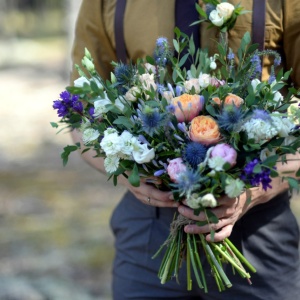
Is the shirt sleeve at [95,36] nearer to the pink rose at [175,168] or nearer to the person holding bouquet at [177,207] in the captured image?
the person holding bouquet at [177,207]

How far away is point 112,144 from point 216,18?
1.89 feet

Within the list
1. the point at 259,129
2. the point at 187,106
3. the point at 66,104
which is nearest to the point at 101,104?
the point at 66,104

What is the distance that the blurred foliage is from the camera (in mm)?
20703

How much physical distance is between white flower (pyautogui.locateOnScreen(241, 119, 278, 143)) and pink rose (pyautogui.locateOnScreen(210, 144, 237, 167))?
0.23 ft

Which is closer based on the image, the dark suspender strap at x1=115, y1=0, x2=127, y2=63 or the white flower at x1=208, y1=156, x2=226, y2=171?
the white flower at x1=208, y1=156, x2=226, y2=171

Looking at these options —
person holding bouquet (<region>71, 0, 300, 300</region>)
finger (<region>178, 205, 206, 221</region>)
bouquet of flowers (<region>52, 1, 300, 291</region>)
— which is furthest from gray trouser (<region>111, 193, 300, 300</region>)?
finger (<region>178, 205, 206, 221</region>)

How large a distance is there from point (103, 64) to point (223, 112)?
85cm

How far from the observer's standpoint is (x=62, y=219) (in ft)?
21.1

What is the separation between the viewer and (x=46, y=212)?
6.65 m

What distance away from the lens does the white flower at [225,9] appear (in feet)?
7.69

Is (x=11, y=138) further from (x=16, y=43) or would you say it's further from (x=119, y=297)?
(x=16, y=43)

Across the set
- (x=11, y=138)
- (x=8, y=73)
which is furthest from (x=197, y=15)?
(x=8, y=73)

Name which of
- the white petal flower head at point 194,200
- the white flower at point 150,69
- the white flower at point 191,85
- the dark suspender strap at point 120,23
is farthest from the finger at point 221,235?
the dark suspender strap at point 120,23

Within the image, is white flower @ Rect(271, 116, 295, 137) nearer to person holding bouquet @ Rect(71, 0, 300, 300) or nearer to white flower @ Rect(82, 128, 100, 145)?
person holding bouquet @ Rect(71, 0, 300, 300)
